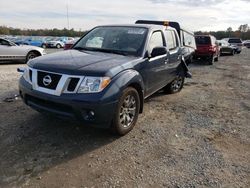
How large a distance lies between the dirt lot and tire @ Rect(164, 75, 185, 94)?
1531 mm

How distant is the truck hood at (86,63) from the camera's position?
4.07 meters

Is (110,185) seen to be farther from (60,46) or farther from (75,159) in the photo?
(60,46)

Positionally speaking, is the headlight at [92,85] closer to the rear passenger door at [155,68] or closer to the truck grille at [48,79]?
the truck grille at [48,79]

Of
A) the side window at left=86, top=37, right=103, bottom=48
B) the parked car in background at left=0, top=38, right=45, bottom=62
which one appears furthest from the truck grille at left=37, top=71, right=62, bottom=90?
the parked car in background at left=0, top=38, right=45, bottom=62

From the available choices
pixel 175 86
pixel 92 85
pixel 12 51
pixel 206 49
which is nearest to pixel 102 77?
pixel 92 85

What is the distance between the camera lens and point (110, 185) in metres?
3.31

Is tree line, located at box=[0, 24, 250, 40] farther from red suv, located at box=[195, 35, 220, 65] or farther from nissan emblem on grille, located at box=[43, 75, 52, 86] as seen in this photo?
nissan emblem on grille, located at box=[43, 75, 52, 86]

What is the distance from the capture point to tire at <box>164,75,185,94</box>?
7.77 metres

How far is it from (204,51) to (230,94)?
991 cm

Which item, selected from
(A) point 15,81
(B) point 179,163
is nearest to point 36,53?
(A) point 15,81

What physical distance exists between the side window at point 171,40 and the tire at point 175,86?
1030 millimetres

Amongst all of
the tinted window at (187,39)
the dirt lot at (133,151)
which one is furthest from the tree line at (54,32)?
the dirt lot at (133,151)

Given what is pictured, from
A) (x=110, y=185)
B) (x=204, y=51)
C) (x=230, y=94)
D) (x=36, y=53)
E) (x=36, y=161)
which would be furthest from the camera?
(x=204, y=51)

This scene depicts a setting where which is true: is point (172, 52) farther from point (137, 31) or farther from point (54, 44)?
point (54, 44)
